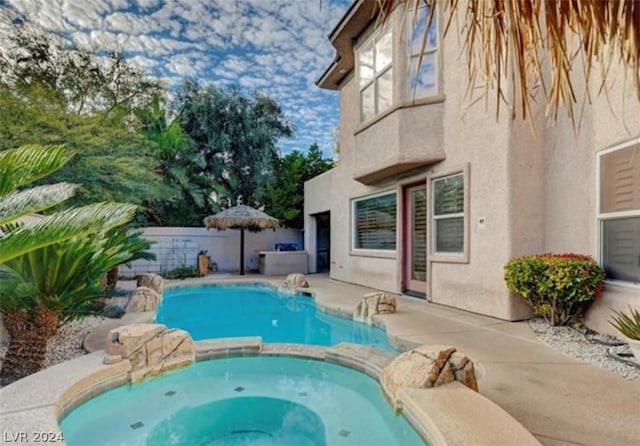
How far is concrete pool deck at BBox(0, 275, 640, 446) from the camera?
3.21m

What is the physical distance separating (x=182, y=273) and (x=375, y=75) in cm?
1078

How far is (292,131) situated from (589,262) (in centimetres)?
1950

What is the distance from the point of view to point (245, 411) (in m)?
4.55

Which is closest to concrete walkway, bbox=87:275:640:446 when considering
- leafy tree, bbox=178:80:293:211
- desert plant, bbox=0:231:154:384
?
desert plant, bbox=0:231:154:384

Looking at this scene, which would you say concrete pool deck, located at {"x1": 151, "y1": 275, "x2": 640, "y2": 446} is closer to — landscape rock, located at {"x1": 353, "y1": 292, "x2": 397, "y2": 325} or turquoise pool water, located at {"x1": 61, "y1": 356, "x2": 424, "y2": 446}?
landscape rock, located at {"x1": 353, "y1": 292, "x2": 397, "y2": 325}

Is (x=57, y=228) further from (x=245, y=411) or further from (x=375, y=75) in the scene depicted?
(x=375, y=75)

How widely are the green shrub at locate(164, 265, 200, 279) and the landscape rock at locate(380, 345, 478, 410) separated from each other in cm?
1293

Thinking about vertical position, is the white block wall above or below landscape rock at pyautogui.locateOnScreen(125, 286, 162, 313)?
above

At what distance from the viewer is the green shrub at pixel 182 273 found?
15504 millimetres

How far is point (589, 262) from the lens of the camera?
6141mm

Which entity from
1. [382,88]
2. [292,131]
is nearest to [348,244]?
[382,88]

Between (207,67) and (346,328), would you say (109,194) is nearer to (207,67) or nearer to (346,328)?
(346,328)

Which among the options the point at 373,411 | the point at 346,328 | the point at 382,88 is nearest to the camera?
the point at 373,411

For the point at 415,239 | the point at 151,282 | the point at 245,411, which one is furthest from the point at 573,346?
the point at 151,282
